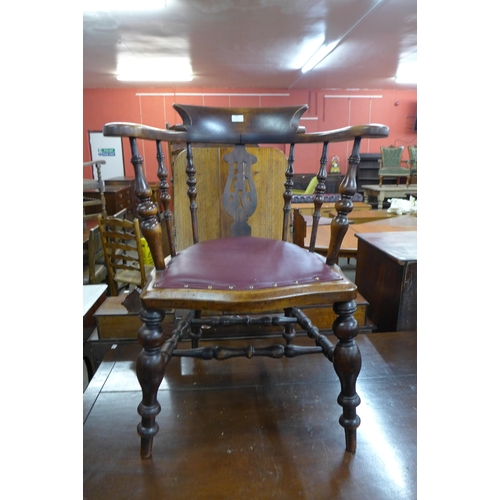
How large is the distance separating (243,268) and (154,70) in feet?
22.2

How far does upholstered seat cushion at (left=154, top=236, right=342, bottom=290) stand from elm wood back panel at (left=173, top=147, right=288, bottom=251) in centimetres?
55

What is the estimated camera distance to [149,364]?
0.81m

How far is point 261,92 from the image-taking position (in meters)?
8.07

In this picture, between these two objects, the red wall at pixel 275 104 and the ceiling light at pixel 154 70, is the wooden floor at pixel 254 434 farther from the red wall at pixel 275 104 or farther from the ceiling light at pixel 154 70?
the red wall at pixel 275 104

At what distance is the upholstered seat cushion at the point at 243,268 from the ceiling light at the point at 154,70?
5.71 m

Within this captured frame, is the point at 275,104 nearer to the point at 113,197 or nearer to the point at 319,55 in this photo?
the point at 319,55

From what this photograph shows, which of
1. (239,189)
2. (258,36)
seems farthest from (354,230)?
(258,36)

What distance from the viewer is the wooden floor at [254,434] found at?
2.59ft

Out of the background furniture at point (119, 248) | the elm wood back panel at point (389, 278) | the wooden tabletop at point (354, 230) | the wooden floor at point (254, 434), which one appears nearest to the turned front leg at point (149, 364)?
the wooden floor at point (254, 434)

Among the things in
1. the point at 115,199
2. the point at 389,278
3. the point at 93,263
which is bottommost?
the point at 93,263

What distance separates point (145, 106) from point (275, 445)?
832cm

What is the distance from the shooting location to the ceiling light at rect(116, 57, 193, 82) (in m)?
5.79
